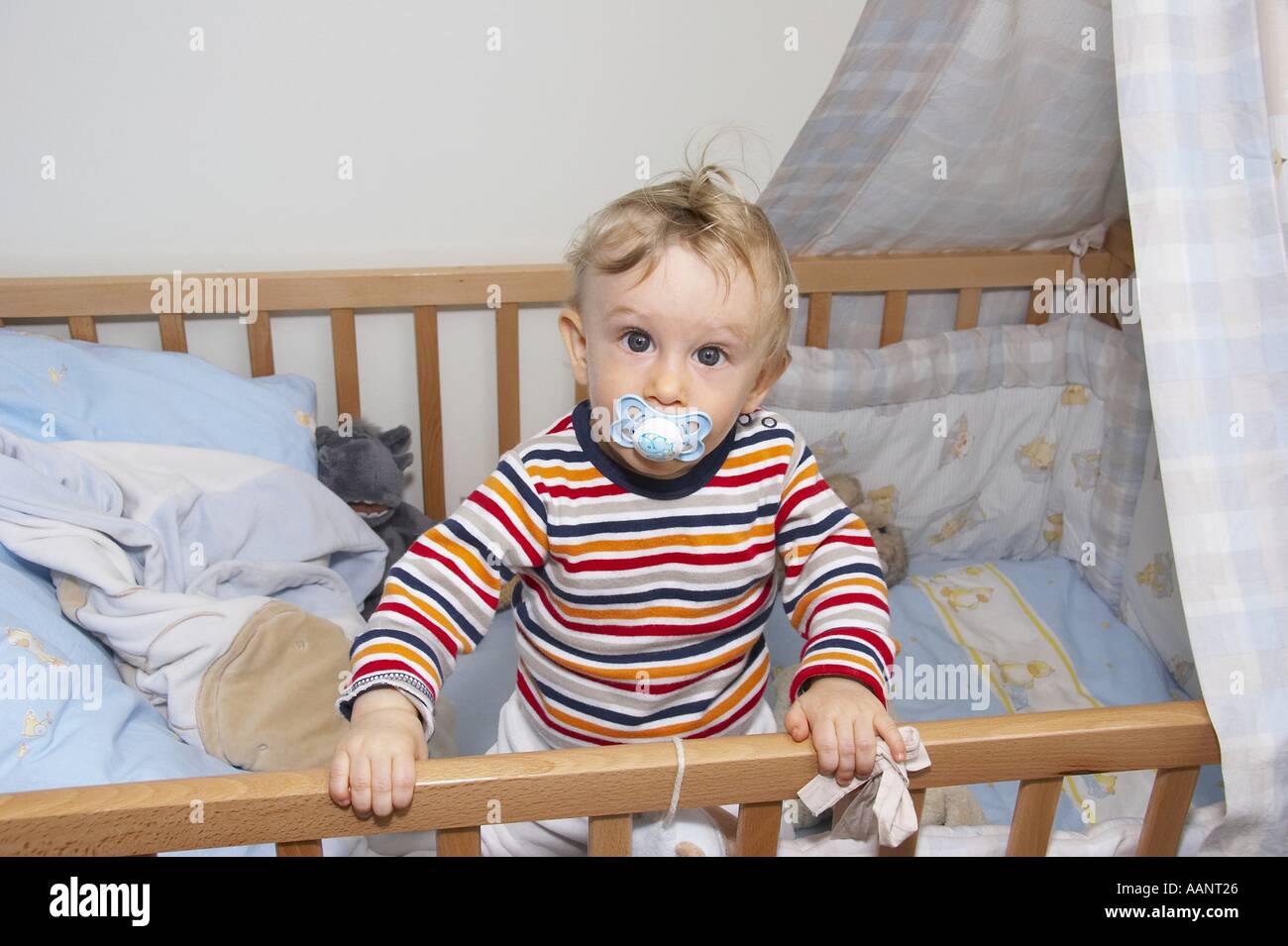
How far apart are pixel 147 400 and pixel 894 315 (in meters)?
1.09

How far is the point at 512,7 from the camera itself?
5.32ft

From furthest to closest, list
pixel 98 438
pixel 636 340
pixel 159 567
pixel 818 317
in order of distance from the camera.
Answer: pixel 818 317
pixel 98 438
pixel 159 567
pixel 636 340

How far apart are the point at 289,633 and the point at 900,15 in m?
1.04

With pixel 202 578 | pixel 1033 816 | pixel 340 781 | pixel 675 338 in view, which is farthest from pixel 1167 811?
pixel 202 578

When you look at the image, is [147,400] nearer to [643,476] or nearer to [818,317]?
[643,476]

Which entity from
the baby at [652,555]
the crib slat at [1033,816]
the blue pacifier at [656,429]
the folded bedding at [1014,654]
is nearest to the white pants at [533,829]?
the baby at [652,555]

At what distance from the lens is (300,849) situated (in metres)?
0.86

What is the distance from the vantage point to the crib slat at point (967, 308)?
1.79 m

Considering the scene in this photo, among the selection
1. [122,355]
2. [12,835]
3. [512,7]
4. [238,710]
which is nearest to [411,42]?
[512,7]

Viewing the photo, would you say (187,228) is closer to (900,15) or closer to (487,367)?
(487,367)

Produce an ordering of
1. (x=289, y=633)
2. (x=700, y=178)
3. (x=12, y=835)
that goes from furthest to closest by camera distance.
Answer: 1. (x=289, y=633)
2. (x=700, y=178)
3. (x=12, y=835)

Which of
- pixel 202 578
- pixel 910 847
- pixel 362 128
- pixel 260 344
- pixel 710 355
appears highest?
pixel 362 128

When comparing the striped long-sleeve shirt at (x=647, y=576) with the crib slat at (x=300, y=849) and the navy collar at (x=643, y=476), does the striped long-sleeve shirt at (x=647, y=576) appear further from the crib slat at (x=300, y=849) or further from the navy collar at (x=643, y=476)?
the crib slat at (x=300, y=849)

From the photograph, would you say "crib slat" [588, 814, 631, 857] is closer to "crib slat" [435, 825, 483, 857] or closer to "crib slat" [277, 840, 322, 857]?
"crib slat" [435, 825, 483, 857]
